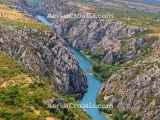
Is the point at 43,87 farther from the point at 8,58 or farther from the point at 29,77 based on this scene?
the point at 8,58

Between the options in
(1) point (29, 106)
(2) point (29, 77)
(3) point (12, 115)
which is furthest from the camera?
(2) point (29, 77)

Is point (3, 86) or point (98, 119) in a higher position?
point (3, 86)

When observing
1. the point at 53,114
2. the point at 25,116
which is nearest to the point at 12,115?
the point at 25,116

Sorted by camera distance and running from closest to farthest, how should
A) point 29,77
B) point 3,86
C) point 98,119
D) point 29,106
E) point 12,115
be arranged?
point 12,115, point 29,106, point 3,86, point 29,77, point 98,119

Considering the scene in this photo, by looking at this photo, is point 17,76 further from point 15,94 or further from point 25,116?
point 25,116

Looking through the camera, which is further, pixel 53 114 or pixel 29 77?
pixel 29 77

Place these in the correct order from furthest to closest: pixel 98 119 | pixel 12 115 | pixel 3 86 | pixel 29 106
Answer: pixel 98 119, pixel 3 86, pixel 29 106, pixel 12 115

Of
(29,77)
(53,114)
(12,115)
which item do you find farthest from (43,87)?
(12,115)

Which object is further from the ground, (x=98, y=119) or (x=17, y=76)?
(x=17, y=76)

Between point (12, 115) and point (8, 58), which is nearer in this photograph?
point (12, 115)
